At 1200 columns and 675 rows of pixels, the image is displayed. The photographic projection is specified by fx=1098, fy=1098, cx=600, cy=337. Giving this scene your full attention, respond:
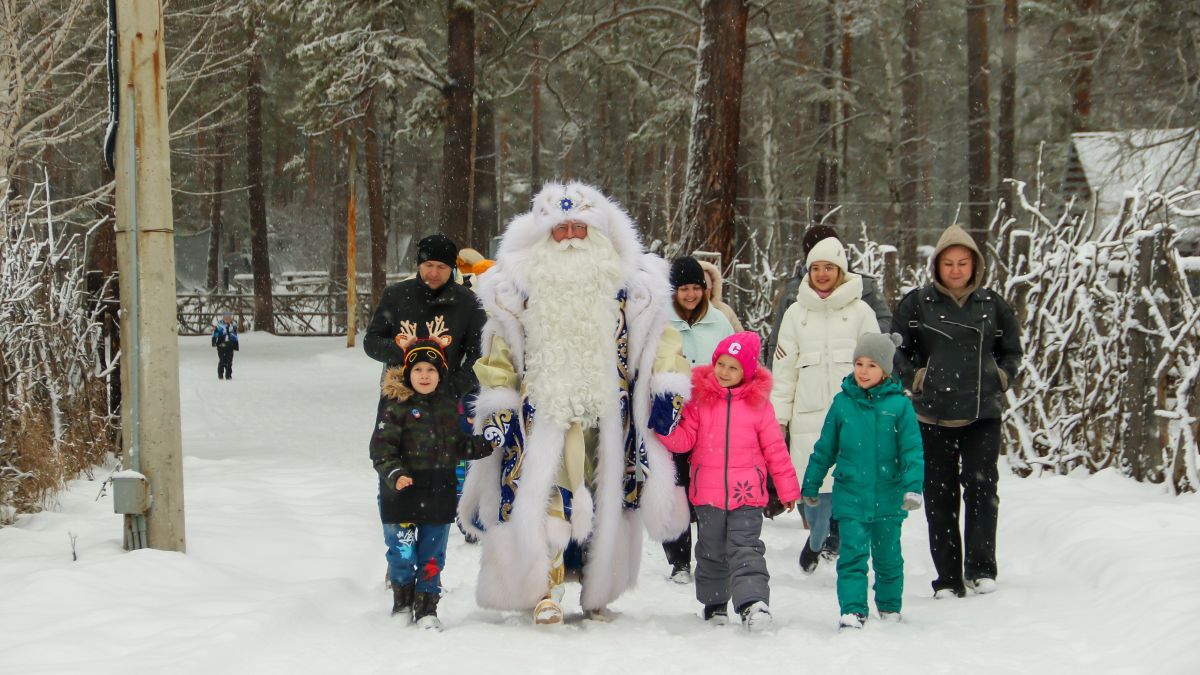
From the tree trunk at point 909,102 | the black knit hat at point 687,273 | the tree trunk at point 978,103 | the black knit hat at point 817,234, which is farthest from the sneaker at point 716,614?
the tree trunk at point 978,103

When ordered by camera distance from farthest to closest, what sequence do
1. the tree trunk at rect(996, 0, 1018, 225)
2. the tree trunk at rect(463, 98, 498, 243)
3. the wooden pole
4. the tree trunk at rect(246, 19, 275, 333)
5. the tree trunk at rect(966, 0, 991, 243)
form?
the tree trunk at rect(246, 19, 275, 333)
the wooden pole
the tree trunk at rect(463, 98, 498, 243)
the tree trunk at rect(996, 0, 1018, 225)
the tree trunk at rect(966, 0, 991, 243)

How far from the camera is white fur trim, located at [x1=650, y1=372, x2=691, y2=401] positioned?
5.01 metres

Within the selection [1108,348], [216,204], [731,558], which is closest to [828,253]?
[731,558]

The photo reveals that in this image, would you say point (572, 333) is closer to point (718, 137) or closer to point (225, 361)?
point (718, 137)

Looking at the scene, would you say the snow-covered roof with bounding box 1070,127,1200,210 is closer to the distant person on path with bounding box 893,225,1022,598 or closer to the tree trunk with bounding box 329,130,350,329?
the distant person on path with bounding box 893,225,1022,598

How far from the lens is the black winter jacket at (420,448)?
194 inches

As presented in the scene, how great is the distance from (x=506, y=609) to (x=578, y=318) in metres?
1.39

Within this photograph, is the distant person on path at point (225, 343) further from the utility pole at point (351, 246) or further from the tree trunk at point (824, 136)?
the tree trunk at point (824, 136)

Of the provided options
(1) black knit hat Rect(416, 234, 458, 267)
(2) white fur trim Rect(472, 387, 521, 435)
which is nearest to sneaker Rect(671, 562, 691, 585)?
(2) white fur trim Rect(472, 387, 521, 435)

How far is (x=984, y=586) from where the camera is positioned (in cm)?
562

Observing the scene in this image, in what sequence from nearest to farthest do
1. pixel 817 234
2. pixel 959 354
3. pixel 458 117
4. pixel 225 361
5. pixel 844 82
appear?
pixel 959 354 < pixel 817 234 < pixel 458 117 < pixel 225 361 < pixel 844 82

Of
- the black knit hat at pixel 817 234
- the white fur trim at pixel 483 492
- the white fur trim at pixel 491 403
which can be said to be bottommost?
the white fur trim at pixel 483 492

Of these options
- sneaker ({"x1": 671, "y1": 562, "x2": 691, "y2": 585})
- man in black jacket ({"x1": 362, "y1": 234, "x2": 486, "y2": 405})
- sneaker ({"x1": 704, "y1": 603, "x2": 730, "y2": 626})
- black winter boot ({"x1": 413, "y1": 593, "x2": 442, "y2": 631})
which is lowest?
sneaker ({"x1": 671, "y1": 562, "x2": 691, "y2": 585})

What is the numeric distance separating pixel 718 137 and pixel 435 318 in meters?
6.04
